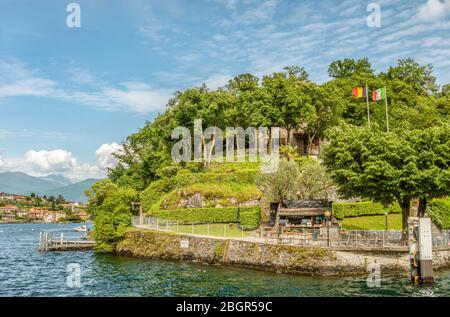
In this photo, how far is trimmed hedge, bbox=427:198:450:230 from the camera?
48.2 m

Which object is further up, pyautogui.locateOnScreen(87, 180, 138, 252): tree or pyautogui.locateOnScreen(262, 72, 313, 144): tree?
pyautogui.locateOnScreen(262, 72, 313, 144): tree

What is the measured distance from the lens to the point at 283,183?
5394 cm

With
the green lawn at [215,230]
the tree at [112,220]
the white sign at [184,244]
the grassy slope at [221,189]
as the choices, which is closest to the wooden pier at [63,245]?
the tree at [112,220]

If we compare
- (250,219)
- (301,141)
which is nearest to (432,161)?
(250,219)

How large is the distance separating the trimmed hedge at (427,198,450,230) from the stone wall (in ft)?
41.9

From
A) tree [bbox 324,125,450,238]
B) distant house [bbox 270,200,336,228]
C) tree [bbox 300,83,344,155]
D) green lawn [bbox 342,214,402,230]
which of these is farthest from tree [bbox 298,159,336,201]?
tree [bbox 300,83,344,155]

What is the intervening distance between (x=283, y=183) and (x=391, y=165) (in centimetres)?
1734

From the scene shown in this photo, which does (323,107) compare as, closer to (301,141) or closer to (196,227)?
(301,141)

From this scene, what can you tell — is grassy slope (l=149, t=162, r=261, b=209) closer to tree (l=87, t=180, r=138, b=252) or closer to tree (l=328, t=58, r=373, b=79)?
tree (l=87, t=180, r=138, b=252)

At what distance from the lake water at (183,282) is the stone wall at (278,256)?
4.10ft

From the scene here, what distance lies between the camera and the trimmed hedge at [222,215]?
174 feet

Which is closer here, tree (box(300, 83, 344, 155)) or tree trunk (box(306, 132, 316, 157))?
tree (box(300, 83, 344, 155))

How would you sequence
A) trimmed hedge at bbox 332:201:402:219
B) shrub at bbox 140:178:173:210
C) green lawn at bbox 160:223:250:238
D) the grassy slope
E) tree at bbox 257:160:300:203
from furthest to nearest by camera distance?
1. shrub at bbox 140:178:173:210
2. the grassy slope
3. tree at bbox 257:160:300:203
4. trimmed hedge at bbox 332:201:402:219
5. green lawn at bbox 160:223:250:238

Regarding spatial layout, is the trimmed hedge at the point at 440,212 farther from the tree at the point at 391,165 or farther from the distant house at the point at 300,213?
the tree at the point at 391,165
